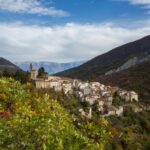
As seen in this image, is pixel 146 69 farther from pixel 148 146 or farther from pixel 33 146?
pixel 33 146

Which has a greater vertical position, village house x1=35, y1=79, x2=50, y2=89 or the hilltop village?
village house x1=35, y1=79, x2=50, y2=89

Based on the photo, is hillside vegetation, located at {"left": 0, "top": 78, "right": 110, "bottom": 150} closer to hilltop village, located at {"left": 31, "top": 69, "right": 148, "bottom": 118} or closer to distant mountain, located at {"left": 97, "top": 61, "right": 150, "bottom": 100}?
hilltop village, located at {"left": 31, "top": 69, "right": 148, "bottom": 118}

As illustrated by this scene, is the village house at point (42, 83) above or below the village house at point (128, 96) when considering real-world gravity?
above

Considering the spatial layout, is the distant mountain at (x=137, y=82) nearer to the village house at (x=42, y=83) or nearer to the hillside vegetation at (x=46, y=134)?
the village house at (x=42, y=83)

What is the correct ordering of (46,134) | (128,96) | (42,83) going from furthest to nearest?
(128,96)
(42,83)
(46,134)

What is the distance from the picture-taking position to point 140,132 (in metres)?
97.4

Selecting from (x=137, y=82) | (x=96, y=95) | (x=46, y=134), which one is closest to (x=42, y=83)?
(x=96, y=95)

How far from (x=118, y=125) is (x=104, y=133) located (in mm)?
77410

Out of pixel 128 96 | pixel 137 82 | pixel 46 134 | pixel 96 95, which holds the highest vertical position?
pixel 46 134

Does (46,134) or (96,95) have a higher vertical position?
(46,134)

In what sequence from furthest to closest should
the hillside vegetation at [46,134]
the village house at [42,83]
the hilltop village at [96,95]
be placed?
the hilltop village at [96,95]
the village house at [42,83]
the hillside vegetation at [46,134]

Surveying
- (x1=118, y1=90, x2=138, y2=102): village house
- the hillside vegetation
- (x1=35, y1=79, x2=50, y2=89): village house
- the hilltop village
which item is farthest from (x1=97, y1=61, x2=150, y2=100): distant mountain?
the hillside vegetation

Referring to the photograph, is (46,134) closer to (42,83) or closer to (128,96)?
(42,83)

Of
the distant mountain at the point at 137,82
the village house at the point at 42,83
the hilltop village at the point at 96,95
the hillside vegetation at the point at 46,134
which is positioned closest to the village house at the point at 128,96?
the hilltop village at the point at 96,95
